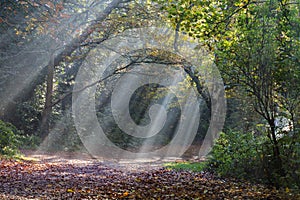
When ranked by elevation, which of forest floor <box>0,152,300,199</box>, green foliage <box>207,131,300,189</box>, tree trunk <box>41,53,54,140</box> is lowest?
forest floor <box>0,152,300,199</box>

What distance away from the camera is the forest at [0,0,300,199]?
20.1 feet

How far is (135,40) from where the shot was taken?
62.1 feet

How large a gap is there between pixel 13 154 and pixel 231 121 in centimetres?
1392

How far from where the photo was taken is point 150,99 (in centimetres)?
2364

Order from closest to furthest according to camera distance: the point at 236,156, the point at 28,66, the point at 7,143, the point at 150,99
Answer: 1. the point at 236,156
2. the point at 7,143
3. the point at 28,66
4. the point at 150,99

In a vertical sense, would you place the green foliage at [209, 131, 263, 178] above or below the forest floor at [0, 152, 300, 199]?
above

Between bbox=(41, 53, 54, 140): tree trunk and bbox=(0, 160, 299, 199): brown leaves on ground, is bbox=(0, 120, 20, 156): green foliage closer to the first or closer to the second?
bbox=(0, 160, 299, 199): brown leaves on ground

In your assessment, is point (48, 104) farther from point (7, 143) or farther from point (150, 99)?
point (150, 99)

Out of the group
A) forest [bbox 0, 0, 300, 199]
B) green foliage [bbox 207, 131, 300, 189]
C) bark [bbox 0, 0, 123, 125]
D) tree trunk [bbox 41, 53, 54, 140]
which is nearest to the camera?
green foliage [bbox 207, 131, 300, 189]

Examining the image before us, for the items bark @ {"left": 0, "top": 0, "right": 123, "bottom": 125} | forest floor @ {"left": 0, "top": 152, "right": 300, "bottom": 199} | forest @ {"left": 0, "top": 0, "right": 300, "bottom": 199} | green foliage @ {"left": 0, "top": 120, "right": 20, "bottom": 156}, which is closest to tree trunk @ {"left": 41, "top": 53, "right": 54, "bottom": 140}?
forest @ {"left": 0, "top": 0, "right": 300, "bottom": 199}

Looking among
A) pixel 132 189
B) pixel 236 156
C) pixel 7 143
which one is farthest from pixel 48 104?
pixel 132 189

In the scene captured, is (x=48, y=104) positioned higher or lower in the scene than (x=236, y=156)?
higher

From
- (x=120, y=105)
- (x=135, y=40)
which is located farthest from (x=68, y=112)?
(x=135, y=40)

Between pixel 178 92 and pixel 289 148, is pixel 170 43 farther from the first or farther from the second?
pixel 289 148
